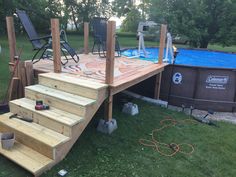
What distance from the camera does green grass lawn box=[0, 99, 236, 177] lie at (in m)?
2.52

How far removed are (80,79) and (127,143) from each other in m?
1.10

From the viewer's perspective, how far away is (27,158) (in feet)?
7.97

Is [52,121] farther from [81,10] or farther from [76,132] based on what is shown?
[81,10]

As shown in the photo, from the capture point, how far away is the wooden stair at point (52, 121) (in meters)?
2.44

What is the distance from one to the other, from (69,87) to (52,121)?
584 mm

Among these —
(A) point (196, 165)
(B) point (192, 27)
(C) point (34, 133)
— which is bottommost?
(A) point (196, 165)

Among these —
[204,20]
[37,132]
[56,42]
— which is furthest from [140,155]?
[204,20]

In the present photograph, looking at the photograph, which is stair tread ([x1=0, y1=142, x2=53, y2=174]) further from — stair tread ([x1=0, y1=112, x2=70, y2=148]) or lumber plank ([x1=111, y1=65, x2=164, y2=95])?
lumber plank ([x1=111, y1=65, x2=164, y2=95])

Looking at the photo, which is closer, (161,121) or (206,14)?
(161,121)


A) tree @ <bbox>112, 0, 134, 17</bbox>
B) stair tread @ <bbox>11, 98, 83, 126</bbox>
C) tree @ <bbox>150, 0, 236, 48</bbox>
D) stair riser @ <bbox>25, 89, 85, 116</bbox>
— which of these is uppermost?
tree @ <bbox>112, 0, 134, 17</bbox>

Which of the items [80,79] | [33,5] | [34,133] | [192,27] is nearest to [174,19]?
[192,27]

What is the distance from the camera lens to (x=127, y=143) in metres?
3.12

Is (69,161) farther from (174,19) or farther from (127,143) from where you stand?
(174,19)

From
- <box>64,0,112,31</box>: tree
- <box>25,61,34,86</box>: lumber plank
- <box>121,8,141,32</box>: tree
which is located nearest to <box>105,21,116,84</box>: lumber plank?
<box>25,61,34,86</box>: lumber plank
